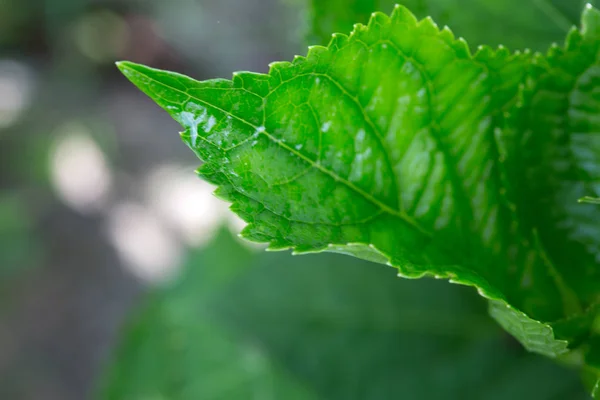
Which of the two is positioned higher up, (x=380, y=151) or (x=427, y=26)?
(x=427, y=26)

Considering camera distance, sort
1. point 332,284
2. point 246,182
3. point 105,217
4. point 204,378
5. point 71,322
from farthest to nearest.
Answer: point 105,217, point 71,322, point 204,378, point 332,284, point 246,182

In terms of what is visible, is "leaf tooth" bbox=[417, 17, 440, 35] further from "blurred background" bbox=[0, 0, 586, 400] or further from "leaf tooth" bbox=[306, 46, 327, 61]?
"blurred background" bbox=[0, 0, 586, 400]

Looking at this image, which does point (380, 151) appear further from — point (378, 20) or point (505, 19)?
point (505, 19)

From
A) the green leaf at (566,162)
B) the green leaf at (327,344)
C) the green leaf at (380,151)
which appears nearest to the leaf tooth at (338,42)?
the green leaf at (380,151)

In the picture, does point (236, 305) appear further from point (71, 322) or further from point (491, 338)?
point (71, 322)

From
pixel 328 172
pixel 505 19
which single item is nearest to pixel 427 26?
pixel 328 172

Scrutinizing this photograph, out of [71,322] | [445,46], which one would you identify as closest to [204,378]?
[445,46]

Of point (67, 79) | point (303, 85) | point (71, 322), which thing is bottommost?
point (71, 322)
